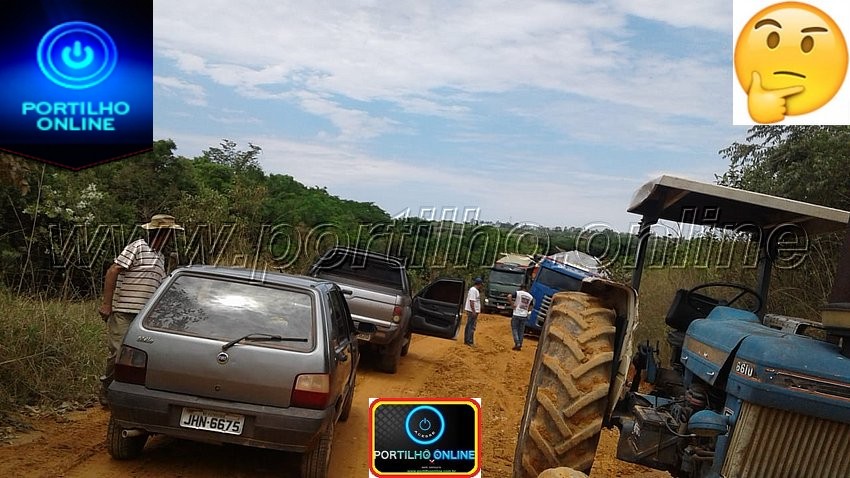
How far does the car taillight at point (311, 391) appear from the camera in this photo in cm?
546

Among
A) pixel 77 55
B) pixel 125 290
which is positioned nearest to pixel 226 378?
pixel 125 290

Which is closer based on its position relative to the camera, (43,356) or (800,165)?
(43,356)

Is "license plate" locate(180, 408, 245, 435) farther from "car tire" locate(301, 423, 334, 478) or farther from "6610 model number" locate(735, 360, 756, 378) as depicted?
"6610 model number" locate(735, 360, 756, 378)

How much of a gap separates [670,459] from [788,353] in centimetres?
117

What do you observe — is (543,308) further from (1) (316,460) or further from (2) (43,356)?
(1) (316,460)

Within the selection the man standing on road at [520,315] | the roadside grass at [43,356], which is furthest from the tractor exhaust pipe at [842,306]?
the man standing on road at [520,315]

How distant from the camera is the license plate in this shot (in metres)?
5.40

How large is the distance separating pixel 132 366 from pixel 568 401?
A: 122 inches

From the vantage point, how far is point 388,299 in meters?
12.0

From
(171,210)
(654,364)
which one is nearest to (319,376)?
(654,364)

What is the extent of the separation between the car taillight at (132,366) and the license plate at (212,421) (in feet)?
1.38

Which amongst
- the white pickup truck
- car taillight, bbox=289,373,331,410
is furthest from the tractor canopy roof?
the white pickup truck

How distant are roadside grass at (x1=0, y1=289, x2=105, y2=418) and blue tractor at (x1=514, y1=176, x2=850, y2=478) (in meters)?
4.94

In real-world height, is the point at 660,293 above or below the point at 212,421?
below
